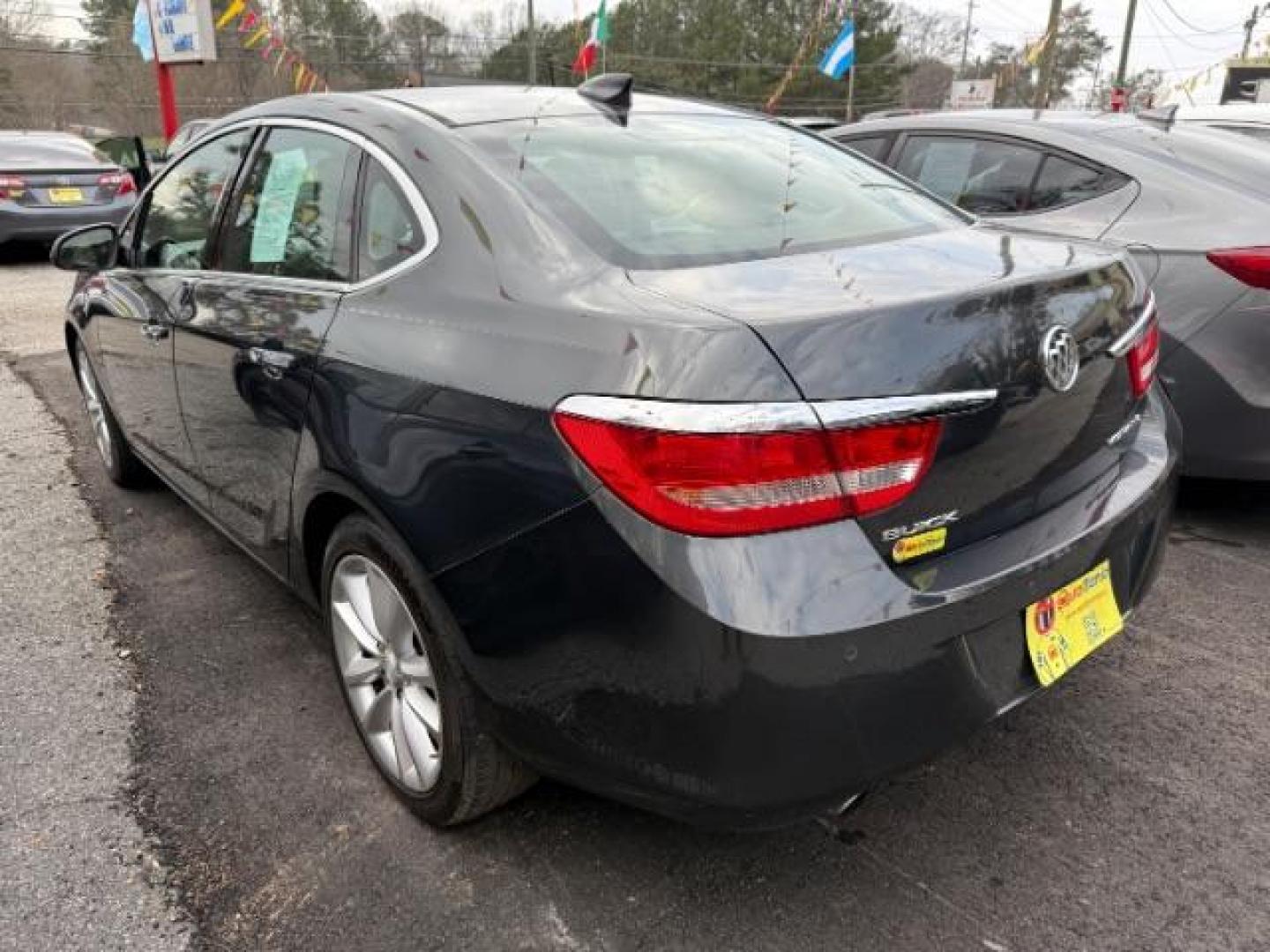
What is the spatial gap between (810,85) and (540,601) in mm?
52440

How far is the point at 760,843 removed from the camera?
2.19 m

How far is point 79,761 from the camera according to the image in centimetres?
250

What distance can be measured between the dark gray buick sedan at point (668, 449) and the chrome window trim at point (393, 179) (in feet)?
0.05

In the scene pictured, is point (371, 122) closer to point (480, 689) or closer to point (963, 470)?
point (480, 689)

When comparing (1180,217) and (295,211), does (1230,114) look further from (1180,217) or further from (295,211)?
(295,211)

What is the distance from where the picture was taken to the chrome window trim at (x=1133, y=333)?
2043 mm

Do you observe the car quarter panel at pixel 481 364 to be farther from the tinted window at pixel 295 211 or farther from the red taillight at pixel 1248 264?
the red taillight at pixel 1248 264

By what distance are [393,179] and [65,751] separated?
1.66m

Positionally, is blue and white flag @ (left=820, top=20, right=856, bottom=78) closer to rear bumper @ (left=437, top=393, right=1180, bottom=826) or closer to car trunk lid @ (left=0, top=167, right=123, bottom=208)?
car trunk lid @ (left=0, top=167, right=123, bottom=208)

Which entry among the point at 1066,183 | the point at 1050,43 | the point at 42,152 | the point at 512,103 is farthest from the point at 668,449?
the point at 1050,43

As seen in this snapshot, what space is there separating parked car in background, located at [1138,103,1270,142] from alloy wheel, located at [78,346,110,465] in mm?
4776

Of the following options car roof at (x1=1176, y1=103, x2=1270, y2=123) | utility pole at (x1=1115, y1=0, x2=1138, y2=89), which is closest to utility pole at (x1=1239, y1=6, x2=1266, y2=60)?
utility pole at (x1=1115, y1=0, x2=1138, y2=89)

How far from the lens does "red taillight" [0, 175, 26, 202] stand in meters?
10.7

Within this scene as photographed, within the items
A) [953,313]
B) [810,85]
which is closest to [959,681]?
[953,313]
